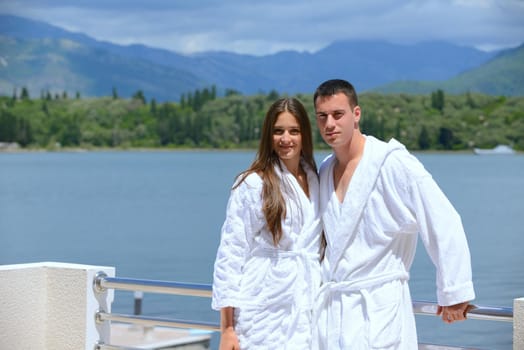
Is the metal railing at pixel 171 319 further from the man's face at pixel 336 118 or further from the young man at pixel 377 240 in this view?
the man's face at pixel 336 118

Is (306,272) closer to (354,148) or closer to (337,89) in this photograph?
(354,148)

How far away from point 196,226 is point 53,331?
42.5m

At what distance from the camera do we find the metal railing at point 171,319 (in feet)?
8.68

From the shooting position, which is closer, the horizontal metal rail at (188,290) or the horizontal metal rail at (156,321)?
the horizontal metal rail at (188,290)

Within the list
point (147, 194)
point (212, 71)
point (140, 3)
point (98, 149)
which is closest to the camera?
point (147, 194)

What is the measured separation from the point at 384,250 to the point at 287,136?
1.40ft

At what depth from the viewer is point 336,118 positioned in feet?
8.05

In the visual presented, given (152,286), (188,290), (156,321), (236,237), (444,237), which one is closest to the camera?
(444,237)

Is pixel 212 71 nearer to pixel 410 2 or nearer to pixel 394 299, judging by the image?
pixel 410 2

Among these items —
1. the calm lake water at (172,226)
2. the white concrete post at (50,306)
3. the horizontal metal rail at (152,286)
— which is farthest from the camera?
the calm lake water at (172,226)

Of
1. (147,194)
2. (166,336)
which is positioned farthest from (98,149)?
(166,336)

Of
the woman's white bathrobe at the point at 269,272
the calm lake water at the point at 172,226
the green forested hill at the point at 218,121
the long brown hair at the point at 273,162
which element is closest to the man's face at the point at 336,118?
the long brown hair at the point at 273,162

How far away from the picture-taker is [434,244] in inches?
92.9

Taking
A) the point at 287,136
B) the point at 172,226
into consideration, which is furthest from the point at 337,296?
the point at 172,226
